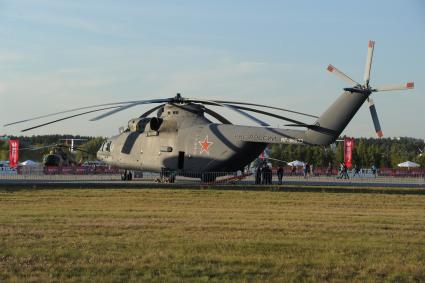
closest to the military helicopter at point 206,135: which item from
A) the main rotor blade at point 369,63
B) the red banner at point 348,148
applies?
the main rotor blade at point 369,63

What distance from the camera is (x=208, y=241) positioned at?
1269 cm

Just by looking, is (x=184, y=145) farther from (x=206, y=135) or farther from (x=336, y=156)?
(x=336, y=156)

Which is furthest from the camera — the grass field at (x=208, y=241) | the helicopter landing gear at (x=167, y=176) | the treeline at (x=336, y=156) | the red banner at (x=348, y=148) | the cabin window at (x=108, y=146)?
the treeline at (x=336, y=156)

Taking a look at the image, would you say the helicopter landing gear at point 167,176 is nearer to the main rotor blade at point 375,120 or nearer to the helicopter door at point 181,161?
the helicopter door at point 181,161

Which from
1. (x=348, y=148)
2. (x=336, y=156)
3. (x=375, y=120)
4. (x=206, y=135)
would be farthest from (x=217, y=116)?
(x=336, y=156)

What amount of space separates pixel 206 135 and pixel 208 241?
A: 73.5 feet

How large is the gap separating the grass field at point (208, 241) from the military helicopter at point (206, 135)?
8.45 meters

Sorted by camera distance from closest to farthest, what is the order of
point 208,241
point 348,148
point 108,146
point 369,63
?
point 208,241
point 369,63
point 108,146
point 348,148

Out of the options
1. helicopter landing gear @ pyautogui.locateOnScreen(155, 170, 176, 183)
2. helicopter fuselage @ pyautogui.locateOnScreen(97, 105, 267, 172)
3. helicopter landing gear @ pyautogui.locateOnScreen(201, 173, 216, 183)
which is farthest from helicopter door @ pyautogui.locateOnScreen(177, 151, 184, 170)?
helicopter landing gear @ pyautogui.locateOnScreen(201, 173, 216, 183)

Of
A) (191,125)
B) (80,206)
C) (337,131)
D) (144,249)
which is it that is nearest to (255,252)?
(144,249)

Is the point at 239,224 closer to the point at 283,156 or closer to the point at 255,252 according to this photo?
the point at 255,252

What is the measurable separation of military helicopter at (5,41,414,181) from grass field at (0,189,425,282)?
27.7 ft

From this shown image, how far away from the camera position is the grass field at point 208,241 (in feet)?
31.6

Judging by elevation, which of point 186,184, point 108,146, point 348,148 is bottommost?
point 186,184
